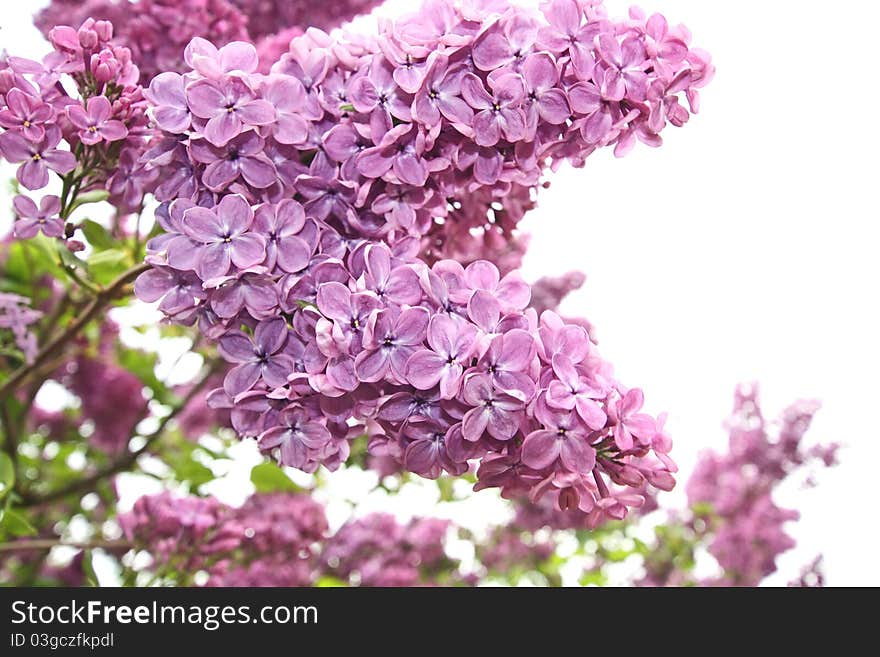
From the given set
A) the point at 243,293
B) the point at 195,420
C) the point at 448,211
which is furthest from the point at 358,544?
the point at 243,293

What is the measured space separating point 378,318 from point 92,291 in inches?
13.8

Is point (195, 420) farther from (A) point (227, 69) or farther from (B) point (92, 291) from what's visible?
(A) point (227, 69)

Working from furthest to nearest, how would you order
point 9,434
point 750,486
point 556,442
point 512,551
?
point 750,486, point 512,551, point 9,434, point 556,442

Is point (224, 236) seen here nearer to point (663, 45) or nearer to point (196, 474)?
point (663, 45)

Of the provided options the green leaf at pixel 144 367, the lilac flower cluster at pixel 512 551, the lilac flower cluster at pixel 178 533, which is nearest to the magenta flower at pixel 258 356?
the lilac flower cluster at pixel 178 533

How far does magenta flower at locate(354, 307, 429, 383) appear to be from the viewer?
574mm

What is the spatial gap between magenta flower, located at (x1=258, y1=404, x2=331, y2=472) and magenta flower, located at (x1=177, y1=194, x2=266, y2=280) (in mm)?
97

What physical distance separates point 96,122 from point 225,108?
0.11m

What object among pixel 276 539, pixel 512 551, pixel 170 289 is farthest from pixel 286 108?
pixel 512 551

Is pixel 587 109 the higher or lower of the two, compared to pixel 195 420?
lower

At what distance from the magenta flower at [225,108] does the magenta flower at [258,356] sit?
121mm

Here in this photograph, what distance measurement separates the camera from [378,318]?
0.58 metres

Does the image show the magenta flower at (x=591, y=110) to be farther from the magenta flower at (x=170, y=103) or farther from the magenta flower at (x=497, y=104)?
the magenta flower at (x=170, y=103)

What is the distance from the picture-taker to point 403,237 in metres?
0.68
